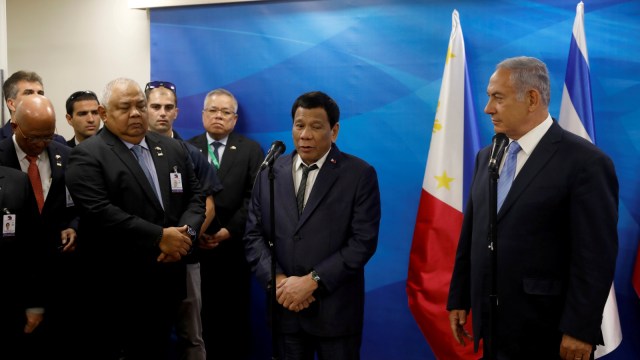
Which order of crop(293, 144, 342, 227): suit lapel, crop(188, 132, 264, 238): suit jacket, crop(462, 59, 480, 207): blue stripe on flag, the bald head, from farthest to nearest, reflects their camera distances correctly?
crop(188, 132, 264, 238): suit jacket < crop(462, 59, 480, 207): blue stripe on flag < the bald head < crop(293, 144, 342, 227): suit lapel

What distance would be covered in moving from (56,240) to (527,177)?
249 centimetres

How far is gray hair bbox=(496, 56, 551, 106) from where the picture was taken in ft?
8.55

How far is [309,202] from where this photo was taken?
304 centimetres

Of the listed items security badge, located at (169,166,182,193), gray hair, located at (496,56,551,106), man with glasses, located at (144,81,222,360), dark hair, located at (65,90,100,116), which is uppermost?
gray hair, located at (496,56,551,106)

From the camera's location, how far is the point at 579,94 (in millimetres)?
3730

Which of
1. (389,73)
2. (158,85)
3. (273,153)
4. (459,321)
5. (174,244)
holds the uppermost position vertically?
(389,73)

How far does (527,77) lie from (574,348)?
106cm

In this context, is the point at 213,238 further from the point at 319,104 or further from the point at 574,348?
the point at 574,348

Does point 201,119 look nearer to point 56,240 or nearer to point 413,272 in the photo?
point 56,240

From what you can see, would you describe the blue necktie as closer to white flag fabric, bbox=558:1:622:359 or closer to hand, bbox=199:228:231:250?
white flag fabric, bbox=558:1:622:359

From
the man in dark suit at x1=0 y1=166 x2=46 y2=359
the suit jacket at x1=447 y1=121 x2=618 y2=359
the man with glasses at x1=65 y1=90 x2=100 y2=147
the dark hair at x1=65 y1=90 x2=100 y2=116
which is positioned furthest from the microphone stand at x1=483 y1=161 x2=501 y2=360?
the dark hair at x1=65 y1=90 x2=100 y2=116

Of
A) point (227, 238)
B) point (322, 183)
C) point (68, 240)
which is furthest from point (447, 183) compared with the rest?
point (68, 240)

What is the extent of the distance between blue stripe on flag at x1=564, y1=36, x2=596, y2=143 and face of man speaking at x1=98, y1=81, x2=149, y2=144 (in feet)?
7.91

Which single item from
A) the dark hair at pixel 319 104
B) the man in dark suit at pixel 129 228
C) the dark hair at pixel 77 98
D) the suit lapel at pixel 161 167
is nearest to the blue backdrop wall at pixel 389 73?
the dark hair at pixel 77 98
